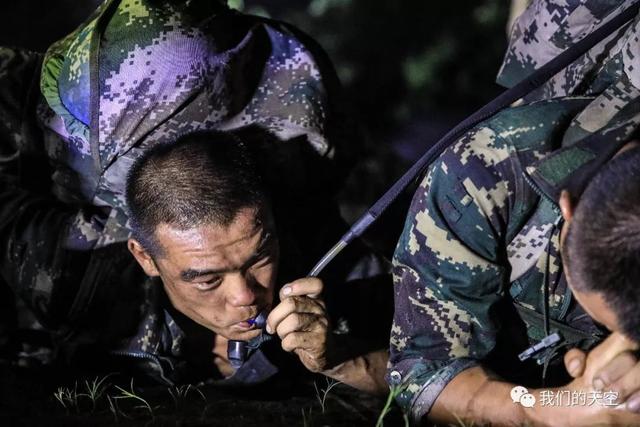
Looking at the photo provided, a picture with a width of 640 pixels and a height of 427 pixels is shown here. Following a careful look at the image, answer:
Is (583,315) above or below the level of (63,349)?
above

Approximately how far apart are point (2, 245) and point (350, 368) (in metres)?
1.96

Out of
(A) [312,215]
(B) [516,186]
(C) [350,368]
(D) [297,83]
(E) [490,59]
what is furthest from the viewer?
(E) [490,59]

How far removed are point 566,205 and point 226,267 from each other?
4.94 ft

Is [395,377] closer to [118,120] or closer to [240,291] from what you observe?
[240,291]

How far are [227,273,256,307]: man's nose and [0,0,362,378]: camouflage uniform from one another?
2.10ft

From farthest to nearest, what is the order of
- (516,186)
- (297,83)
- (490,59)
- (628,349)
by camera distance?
(490,59) → (297,83) → (516,186) → (628,349)

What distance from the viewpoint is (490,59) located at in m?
6.48

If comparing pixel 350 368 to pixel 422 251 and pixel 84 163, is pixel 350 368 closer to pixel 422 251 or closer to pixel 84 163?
pixel 422 251

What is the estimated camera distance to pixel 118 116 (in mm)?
3645

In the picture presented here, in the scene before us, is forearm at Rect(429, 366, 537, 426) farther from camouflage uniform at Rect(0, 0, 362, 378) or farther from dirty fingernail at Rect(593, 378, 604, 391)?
camouflage uniform at Rect(0, 0, 362, 378)

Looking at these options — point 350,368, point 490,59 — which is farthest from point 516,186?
point 490,59

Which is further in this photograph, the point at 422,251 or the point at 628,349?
the point at 422,251

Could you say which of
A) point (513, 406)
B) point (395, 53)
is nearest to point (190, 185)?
point (513, 406)

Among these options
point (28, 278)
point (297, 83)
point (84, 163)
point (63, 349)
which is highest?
point (297, 83)
